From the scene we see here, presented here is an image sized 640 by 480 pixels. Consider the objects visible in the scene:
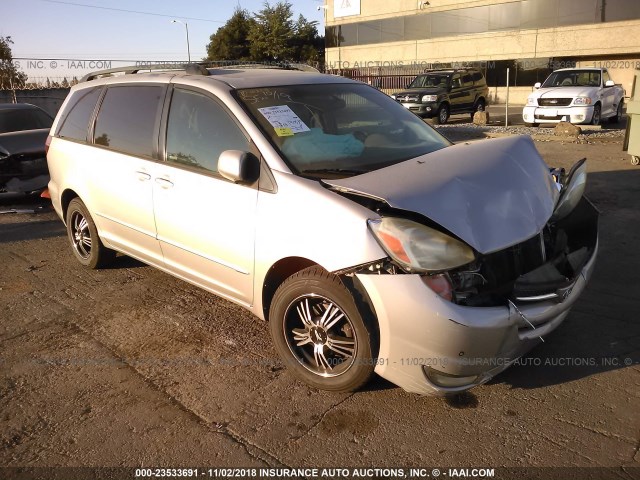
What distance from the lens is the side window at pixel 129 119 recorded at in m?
4.30

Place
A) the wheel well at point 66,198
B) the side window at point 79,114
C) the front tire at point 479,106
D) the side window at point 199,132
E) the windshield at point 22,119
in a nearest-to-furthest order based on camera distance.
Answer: the side window at point 199,132 → the side window at point 79,114 → the wheel well at point 66,198 → the windshield at point 22,119 → the front tire at point 479,106

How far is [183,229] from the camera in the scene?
3.92m

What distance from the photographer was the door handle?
13.1 feet

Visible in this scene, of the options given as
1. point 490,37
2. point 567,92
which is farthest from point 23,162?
point 490,37

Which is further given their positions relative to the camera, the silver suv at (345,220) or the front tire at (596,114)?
the front tire at (596,114)

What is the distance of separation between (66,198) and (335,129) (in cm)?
313

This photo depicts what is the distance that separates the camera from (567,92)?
15359 millimetres

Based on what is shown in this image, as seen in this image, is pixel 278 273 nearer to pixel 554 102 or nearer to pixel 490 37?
pixel 554 102

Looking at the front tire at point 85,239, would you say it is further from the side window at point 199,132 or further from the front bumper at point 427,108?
the front bumper at point 427,108

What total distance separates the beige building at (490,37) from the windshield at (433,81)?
1335 centimetres

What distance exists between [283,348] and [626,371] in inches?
81.5

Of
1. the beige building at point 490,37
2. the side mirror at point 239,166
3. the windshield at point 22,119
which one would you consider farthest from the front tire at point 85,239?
the beige building at point 490,37

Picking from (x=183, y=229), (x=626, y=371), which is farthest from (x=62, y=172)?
(x=626, y=371)

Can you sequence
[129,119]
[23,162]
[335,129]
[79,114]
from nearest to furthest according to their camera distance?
[335,129], [129,119], [79,114], [23,162]
